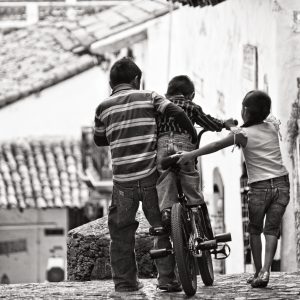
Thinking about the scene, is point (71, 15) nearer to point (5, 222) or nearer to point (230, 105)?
point (5, 222)

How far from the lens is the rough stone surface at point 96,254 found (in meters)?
11.8

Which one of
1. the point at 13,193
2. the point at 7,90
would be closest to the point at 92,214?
the point at 13,193

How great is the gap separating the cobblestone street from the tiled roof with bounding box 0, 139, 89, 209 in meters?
17.7

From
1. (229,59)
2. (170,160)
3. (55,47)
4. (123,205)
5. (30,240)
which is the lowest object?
(123,205)

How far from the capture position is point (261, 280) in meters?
9.73

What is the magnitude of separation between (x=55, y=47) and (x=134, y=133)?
24.1 m

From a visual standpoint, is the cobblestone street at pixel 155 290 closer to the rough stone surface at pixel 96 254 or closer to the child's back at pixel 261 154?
the rough stone surface at pixel 96 254

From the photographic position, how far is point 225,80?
16.4 metres

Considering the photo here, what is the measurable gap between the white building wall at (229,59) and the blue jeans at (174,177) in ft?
11.9

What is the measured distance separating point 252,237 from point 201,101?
27.9 feet

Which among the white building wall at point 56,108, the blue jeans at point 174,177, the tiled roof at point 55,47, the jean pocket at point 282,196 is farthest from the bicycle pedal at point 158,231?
the white building wall at point 56,108

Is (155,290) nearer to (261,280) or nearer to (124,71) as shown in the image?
(261,280)

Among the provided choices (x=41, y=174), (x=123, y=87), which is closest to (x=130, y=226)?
(x=123, y=87)

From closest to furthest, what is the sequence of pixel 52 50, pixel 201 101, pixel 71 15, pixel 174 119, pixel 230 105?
pixel 174 119
pixel 230 105
pixel 201 101
pixel 52 50
pixel 71 15
